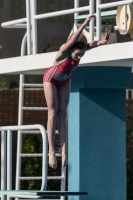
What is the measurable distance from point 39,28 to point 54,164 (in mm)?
11144

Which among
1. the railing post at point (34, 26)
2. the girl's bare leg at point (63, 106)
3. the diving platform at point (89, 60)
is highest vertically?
the railing post at point (34, 26)

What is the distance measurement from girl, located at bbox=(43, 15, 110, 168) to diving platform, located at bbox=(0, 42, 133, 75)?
170cm

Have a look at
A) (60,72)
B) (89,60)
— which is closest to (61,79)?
(60,72)

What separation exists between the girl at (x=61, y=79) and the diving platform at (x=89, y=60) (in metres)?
1.70

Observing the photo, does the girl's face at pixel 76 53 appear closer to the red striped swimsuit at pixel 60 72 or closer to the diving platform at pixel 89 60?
the red striped swimsuit at pixel 60 72

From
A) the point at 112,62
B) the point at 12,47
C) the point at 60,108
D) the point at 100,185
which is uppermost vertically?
the point at 12,47

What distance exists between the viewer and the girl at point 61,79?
24.2ft

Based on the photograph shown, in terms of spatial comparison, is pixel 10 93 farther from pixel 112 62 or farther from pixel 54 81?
pixel 54 81

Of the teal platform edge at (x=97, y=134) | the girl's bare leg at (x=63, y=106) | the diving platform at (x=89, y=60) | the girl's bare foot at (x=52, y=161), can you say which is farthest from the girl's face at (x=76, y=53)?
the teal platform edge at (x=97, y=134)

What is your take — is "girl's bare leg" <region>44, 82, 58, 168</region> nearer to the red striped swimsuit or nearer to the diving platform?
the red striped swimsuit

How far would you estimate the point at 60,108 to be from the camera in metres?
7.68

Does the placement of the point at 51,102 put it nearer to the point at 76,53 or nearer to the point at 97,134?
the point at 76,53

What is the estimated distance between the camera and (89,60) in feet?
31.7

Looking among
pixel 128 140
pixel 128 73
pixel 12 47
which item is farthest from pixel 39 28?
pixel 128 73
